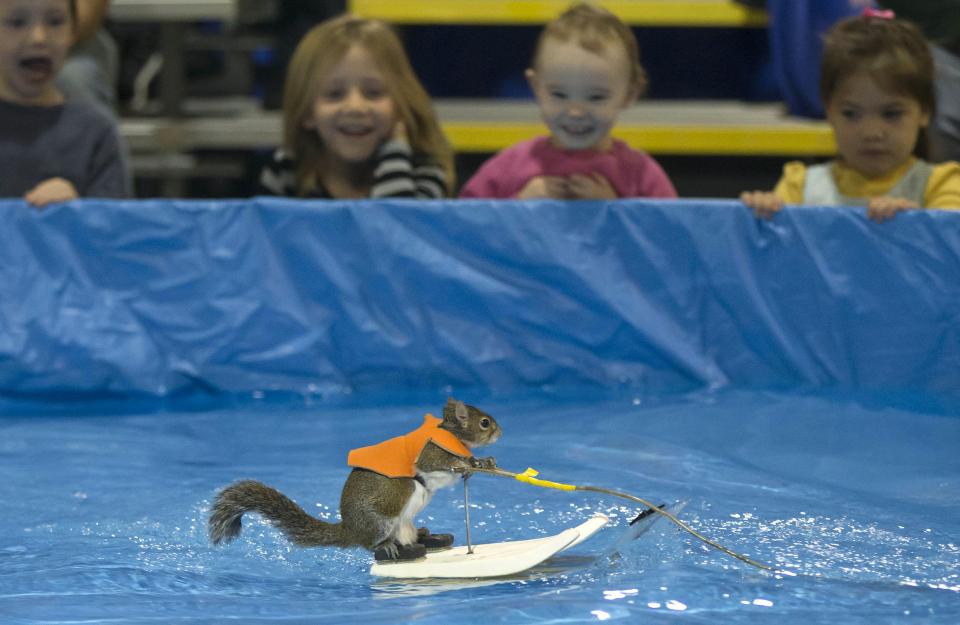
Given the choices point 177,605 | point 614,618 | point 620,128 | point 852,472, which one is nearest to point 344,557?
point 177,605

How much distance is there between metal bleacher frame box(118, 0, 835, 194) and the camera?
3451 millimetres

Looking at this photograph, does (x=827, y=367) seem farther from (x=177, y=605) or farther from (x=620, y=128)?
(x=177, y=605)

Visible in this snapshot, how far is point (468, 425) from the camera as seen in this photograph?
1377mm

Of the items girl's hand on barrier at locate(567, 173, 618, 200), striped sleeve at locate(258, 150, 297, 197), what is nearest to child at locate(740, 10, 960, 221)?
girl's hand on barrier at locate(567, 173, 618, 200)

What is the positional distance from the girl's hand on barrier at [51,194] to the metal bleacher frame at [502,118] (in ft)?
3.81

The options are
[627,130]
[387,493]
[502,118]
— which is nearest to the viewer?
[387,493]

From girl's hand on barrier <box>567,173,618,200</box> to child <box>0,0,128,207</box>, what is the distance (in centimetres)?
93

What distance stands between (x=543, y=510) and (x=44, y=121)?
1.50 meters

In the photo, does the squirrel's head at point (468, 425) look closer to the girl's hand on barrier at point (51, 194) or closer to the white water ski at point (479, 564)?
the white water ski at point (479, 564)

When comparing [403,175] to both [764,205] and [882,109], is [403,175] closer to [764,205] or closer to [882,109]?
[764,205]

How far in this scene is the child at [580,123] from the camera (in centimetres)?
245

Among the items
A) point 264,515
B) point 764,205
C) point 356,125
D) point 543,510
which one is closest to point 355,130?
point 356,125

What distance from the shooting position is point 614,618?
1310 mm

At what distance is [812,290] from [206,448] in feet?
3.56
